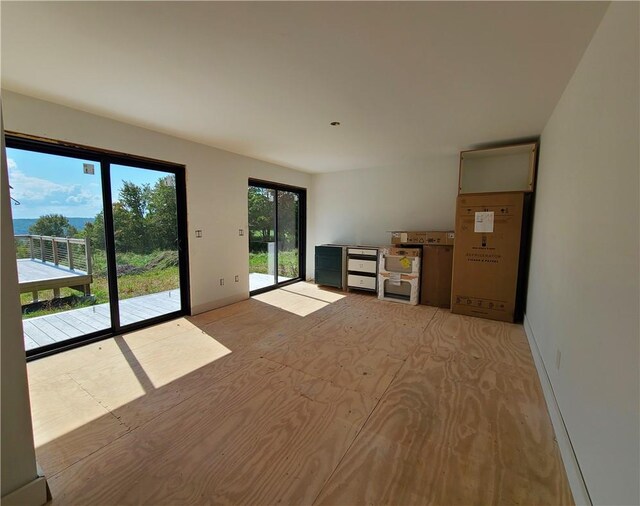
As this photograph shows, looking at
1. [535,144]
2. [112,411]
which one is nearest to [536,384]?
[535,144]

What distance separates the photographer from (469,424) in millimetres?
1795

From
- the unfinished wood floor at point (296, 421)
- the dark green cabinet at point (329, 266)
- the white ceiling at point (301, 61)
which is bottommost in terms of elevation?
the unfinished wood floor at point (296, 421)

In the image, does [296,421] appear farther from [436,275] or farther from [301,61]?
[436,275]

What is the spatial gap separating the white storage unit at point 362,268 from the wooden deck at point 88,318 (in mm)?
2871

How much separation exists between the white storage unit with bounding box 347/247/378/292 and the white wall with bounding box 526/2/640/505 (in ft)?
9.37

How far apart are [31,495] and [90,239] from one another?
7.77 ft

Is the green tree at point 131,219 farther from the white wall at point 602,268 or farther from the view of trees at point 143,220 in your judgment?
the white wall at point 602,268

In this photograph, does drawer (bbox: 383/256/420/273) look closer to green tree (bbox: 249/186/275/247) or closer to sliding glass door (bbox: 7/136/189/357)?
green tree (bbox: 249/186/275/247)

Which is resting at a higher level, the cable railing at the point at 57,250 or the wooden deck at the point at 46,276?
the cable railing at the point at 57,250

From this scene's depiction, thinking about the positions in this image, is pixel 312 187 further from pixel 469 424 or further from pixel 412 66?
pixel 469 424

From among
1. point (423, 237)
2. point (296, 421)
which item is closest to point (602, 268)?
point (296, 421)

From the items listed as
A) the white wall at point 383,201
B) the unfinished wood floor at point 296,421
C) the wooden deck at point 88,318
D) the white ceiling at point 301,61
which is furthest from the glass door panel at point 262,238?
the unfinished wood floor at point 296,421

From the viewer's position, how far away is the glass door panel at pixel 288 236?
215 inches

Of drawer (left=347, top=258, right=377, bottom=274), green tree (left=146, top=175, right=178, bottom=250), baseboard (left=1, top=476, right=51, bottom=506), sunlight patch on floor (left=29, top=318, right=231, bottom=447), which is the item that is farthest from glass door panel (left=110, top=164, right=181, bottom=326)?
drawer (left=347, top=258, right=377, bottom=274)
